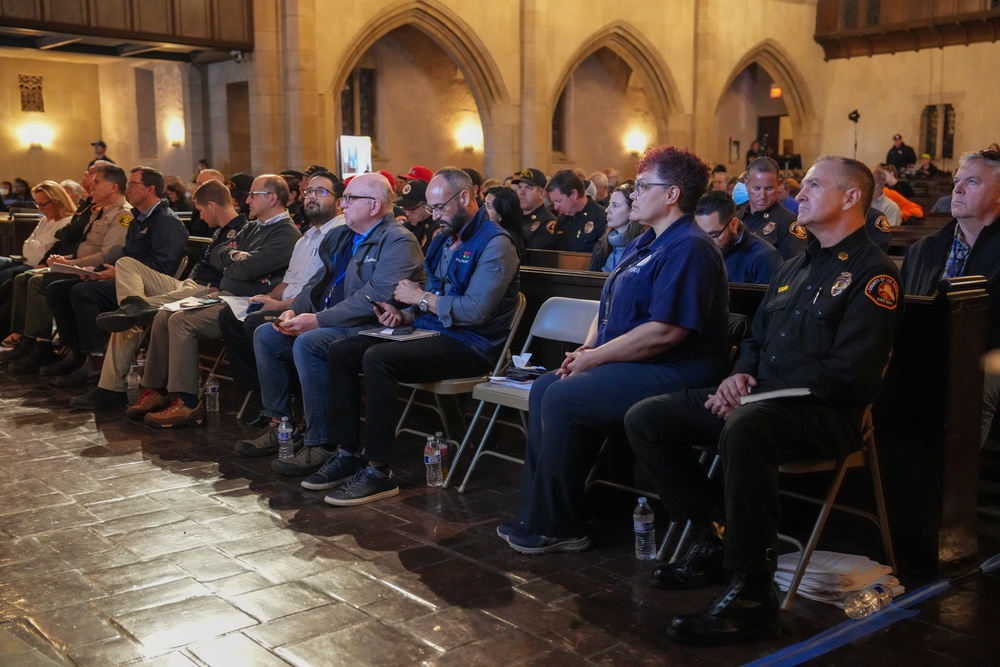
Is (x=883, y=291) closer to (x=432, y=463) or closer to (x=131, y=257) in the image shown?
(x=432, y=463)

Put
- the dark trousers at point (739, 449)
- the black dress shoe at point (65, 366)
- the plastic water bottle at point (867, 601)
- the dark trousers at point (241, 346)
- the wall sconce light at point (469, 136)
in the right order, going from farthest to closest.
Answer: the wall sconce light at point (469, 136) < the black dress shoe at point (65, 366) < the dark trousers at point (241, 346) < the plastic water bottle at point (867, 601) < the dark trousers at point (739, 449)

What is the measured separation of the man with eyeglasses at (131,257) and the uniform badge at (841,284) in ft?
15.4

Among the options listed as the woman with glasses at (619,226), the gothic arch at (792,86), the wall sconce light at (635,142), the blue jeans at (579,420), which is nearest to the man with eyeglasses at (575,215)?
the woman with glasses at (619,226)

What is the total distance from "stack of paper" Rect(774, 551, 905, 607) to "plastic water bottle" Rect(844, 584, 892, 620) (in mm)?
31

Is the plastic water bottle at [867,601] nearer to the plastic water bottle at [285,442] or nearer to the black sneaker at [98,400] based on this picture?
the plastic water bottle at [285,442]

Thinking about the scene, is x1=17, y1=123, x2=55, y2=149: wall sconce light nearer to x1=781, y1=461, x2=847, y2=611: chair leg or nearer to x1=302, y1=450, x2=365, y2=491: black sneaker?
x1=302, y1=450, x2=365, y2=491: black sneaker

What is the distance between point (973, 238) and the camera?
13.6ft

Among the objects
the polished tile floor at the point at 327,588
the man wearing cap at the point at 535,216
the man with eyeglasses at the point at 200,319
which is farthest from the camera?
the man wearing cap at the point at 535,216

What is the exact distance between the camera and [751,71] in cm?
2520

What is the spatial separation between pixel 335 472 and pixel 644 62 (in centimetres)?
1630

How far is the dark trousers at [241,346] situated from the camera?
5637 millimetres

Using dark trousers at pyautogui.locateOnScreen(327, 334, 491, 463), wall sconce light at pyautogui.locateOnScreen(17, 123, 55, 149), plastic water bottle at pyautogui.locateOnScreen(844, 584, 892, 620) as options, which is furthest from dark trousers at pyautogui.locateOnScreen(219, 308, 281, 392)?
wall sconce light at pyautogui.locateOnScreen(17, 123, 55, 149)

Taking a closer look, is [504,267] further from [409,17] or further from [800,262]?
[409,17]

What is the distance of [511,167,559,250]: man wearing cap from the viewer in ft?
25.9
